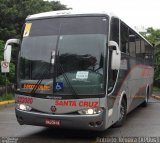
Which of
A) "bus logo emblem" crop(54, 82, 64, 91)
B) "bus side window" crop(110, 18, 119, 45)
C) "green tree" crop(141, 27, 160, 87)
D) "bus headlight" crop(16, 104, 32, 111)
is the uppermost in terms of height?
"bus side window" crop(110, 18, 119, 45)

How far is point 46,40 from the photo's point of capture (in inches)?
364

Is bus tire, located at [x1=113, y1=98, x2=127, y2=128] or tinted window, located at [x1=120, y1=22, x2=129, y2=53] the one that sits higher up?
tinted window, located at [x1=120, y1=22, x2=129, y2=53]

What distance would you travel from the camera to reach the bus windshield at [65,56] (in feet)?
28.9

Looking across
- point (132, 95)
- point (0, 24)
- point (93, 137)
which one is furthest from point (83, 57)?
point (0, 24)

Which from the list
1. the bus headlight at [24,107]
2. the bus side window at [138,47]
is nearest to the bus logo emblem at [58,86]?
the bus headlight at [24,107]

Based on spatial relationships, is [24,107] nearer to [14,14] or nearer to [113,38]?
[113,38]

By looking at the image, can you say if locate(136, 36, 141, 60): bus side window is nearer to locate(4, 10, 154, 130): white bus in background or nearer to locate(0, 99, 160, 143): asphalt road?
locate(0, 99, 160, 143): asphalt road

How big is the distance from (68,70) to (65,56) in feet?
1.18

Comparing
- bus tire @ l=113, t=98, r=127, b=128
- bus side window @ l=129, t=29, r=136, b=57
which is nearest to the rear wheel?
bus tire @ l=113, t=98, r=127, b=128

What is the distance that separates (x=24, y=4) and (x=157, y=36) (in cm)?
1430

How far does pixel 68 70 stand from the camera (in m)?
8.92

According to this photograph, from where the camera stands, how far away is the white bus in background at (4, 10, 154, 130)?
8.73m

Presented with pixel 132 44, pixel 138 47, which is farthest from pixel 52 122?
pixel 138 47

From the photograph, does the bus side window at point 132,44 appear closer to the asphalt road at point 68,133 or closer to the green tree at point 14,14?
the asphalt road at point 68,133
